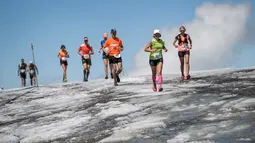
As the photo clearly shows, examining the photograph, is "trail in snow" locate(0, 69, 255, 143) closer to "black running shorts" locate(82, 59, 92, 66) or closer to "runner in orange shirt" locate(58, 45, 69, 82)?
"black running shorts" locate(82, 59, 92, 66)

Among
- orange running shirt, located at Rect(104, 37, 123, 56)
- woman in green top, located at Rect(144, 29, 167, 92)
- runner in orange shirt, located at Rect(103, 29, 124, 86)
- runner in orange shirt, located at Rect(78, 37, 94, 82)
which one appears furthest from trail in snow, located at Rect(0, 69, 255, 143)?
runner in orange shirt, located at Rect(78, 37, 94, 82)

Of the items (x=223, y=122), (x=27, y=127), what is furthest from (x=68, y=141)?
(x=223, y=122)

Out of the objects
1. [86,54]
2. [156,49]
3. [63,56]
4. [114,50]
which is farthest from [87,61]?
[156,49]

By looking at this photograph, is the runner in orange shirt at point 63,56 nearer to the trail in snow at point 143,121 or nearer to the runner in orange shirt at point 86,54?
the runner in orange shirt at point 86,54

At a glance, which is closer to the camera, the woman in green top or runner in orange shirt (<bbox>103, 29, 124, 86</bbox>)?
the woman in green top

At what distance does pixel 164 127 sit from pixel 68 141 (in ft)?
4.54

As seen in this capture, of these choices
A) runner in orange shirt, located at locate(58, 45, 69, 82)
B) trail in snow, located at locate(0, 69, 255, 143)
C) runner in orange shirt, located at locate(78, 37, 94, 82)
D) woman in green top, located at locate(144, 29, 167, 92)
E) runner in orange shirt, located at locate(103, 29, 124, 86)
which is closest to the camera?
trail in snow, located at locate(0, 69, 255, 143)

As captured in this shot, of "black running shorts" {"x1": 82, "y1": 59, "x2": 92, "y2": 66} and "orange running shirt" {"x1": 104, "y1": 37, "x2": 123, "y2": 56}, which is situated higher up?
"orange running shirt" {"x1": 104, "y1": 37, "x2": 123, "y2": 56}

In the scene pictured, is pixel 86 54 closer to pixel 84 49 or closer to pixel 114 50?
pixel 84 49

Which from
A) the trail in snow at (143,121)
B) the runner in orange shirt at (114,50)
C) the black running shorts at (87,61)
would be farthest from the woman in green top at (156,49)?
the black running shorts at (87,61)

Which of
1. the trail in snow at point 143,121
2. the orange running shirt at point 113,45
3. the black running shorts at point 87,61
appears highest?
the orange running shirt at point 113,45

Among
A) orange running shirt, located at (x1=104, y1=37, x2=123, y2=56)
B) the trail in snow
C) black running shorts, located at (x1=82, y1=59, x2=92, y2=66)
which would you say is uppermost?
orange running shirt, located at (x1=104, y1=37, x2=123, y2=56)

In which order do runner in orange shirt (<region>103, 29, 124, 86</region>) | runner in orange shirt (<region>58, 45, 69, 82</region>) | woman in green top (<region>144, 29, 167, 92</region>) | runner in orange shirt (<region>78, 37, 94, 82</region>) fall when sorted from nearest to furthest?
1. woman in green top (<region>144, 29, 167, 92</region>)
2. runner in orange shirt (<region>103, 29, 124, 86</region>)
3. runner in orange shirt (<region>78, 37, 94, 82</region>)
4. runner in orange shirt (<region>58, 45, 69, 82</region>)

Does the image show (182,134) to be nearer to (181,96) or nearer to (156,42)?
(181,96)
